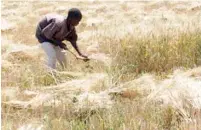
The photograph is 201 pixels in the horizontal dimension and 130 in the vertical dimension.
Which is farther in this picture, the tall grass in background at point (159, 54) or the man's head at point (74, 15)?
the tall grass in background at point (159, 54)

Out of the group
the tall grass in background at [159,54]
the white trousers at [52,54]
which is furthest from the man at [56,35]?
the tall grass in background at [159,54]

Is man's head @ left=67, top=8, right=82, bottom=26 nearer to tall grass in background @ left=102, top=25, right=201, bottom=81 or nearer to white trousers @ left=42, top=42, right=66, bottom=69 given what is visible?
white trousers @ left=42, top=42, right=66, bottom=69

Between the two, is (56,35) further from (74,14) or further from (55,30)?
(74,14)

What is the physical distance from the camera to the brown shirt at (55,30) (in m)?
6.19

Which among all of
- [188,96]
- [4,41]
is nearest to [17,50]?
[4,41]

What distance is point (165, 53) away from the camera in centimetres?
614

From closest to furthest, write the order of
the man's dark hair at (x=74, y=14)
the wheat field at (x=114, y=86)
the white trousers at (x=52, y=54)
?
the wheat field at (x=114, y=86) → the man's dark hair at (x=74, y=14) → the white trousers at (x=52, y=54)

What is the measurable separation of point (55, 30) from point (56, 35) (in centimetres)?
14

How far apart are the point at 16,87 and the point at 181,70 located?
1741mm

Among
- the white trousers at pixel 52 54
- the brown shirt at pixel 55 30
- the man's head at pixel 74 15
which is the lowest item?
the white trousers at pixel 52 54

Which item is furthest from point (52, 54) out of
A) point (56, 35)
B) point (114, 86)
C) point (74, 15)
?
point (114, 86)

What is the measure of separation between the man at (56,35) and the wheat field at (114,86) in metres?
0.14

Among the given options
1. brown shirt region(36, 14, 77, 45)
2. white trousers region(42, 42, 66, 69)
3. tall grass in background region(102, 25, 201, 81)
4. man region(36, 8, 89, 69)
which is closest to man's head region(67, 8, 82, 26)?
man region(36, 8, 89, 69)

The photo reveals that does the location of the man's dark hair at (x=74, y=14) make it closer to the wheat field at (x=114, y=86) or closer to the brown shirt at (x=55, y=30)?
the brown shirt at (x=55, y=30)
